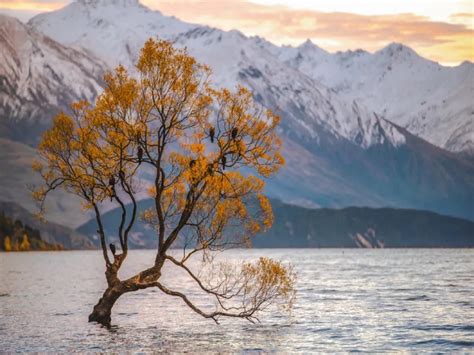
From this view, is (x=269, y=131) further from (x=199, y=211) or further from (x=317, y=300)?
(x=317, y=300)

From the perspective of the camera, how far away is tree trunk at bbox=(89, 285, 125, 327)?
66250 mm

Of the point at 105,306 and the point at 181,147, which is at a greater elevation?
the point at 181,147

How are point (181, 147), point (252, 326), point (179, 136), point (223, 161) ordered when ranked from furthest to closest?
point (252, 326) → point (181, 147) → point (179, 136) → point (223, 161)

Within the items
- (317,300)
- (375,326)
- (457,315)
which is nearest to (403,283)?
(317,300)

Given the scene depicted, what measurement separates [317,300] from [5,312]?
38.3 meters

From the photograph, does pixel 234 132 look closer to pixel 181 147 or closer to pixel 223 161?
pixel 223 161

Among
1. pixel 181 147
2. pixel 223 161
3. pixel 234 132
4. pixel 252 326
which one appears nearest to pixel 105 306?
pixel 252 326

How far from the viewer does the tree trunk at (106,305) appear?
2608 inches

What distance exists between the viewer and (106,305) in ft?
224

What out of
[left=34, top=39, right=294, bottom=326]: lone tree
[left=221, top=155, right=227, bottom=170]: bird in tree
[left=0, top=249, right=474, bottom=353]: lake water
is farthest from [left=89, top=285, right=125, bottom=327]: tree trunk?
[left=221, top=155, right=227, bottom=170]: bird in tree

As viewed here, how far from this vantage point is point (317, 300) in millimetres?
109062

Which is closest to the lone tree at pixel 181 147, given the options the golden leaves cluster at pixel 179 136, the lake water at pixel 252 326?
the golden leaves cluster at pixel 179 136

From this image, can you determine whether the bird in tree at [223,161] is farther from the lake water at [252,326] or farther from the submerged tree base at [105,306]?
the submerged tree base at [105,306]

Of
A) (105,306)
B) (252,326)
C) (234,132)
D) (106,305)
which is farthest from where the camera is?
(252,326)
